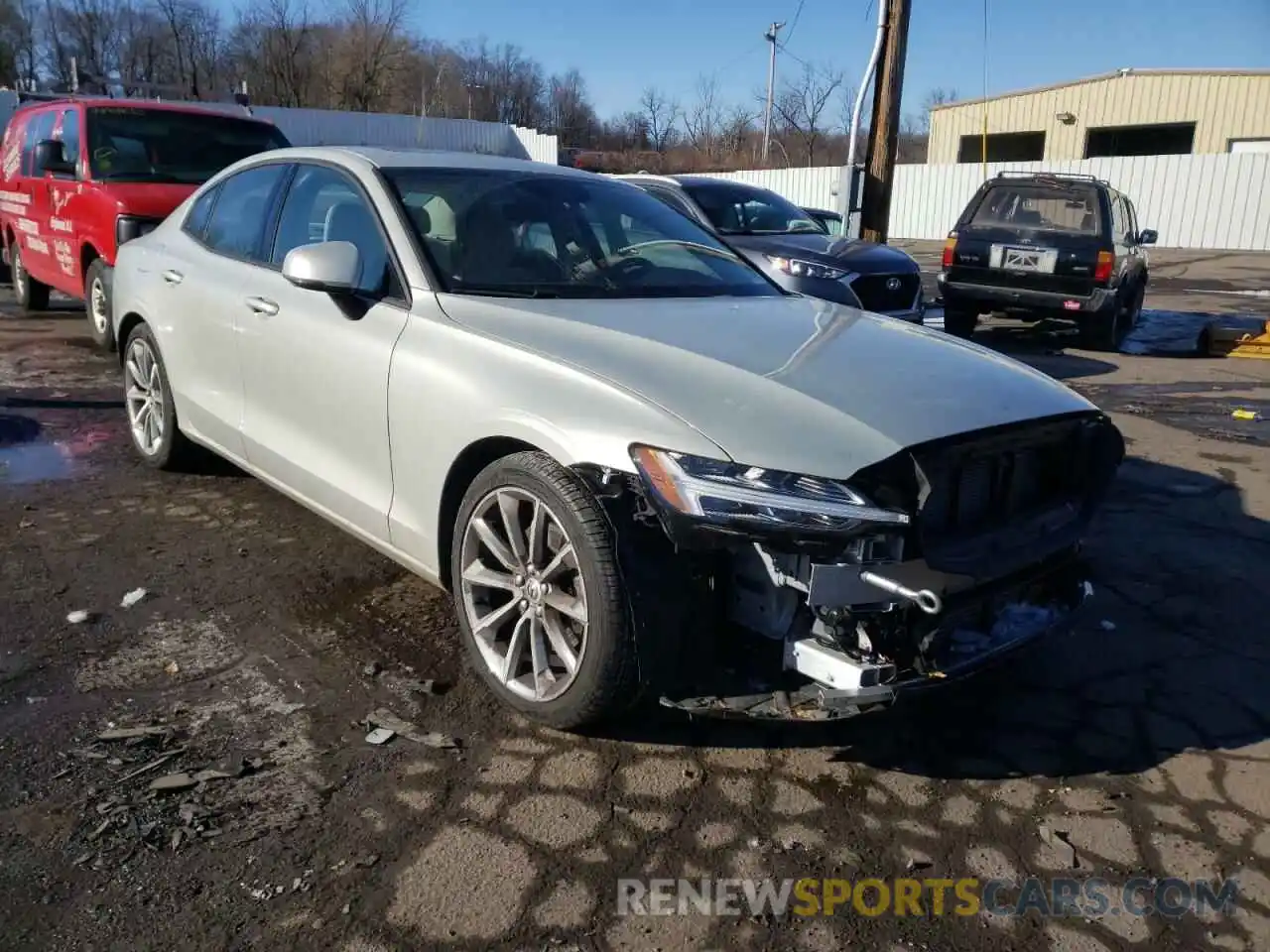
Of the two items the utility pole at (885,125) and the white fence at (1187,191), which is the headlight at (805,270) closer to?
the utility pole at (885,125)

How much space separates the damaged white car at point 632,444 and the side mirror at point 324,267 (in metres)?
0.01

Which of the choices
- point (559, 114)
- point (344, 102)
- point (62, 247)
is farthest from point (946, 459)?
point (559, 114)

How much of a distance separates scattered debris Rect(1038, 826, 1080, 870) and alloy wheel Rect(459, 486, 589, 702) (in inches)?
51.4

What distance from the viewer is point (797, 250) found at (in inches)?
356

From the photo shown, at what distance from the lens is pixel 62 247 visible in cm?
868

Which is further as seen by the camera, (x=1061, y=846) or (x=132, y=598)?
(x=132, y=598)

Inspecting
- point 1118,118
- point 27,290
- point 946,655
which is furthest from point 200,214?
point 1118,118

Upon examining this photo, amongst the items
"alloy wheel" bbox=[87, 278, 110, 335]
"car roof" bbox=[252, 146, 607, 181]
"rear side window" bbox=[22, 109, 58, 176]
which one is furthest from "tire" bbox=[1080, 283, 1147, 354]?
"rear side window" bbox=[22, 109, 58, 176]

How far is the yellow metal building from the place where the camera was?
109 feet

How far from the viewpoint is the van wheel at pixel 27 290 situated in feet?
34.6

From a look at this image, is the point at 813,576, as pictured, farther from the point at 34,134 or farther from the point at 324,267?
the point at 34,134

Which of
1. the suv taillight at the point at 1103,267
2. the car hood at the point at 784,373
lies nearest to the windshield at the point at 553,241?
the car hood at the point at 784,373

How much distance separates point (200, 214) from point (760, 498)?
3652mm

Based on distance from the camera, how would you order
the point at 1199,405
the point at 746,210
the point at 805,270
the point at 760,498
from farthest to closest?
the point at 746,210 → the point at 805,270 → the point at 1199,405 → the point at 760,498
